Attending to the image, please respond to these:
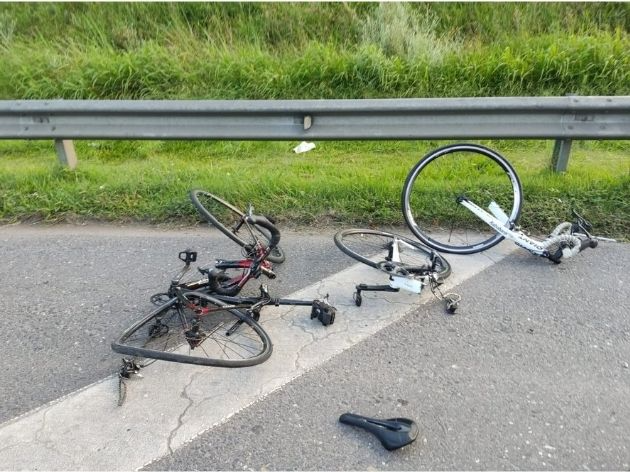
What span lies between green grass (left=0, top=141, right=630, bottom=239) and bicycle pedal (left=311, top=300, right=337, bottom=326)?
1.45 meters

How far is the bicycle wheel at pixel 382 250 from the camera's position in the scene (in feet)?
11.4

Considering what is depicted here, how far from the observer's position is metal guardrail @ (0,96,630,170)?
4.37m

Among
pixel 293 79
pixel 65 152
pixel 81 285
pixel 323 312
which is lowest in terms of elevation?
pixel 81 285

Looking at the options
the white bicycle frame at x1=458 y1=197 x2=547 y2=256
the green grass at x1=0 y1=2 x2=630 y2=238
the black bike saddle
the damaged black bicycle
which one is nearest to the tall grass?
the green grass at x1=0 y1=2 x2=630 y2=238

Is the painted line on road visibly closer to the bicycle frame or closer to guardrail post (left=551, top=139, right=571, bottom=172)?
the bicycle frame

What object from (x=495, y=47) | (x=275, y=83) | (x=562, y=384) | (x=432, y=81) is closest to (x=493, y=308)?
(x=562, y=384)

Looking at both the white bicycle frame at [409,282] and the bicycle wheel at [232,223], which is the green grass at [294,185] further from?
the white bicycle frame at [409,282]

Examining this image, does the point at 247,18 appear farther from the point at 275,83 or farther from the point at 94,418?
the point at 94,418

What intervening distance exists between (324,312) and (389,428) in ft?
2.95

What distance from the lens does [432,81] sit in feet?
21.4

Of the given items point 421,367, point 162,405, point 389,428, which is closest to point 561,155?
point 421,367

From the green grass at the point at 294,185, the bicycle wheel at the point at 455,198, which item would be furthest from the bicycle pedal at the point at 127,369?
the bicycle wheel at the point at 455,198

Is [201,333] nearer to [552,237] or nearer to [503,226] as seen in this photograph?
[503,226]

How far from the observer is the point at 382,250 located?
3875 millimetres
